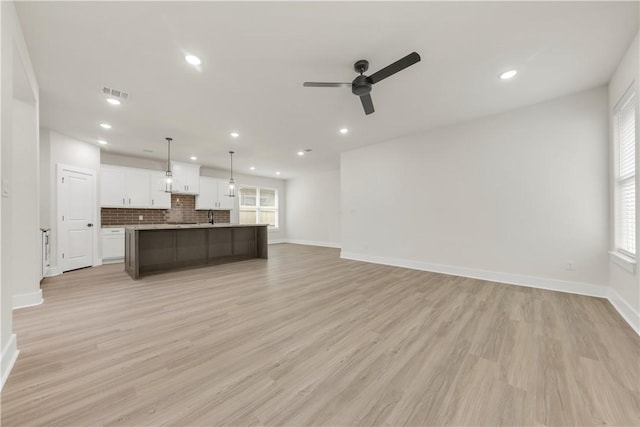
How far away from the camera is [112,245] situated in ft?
18.4

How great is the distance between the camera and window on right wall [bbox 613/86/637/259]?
255 centimetres

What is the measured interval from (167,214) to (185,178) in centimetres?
117

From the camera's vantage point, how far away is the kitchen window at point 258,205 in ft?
29.1

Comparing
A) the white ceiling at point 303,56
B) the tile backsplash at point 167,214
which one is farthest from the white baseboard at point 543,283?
the tile backsplash at point 167,214

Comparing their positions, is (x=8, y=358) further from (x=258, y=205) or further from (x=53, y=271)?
(x=258, y=205)

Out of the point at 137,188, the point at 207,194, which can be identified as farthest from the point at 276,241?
the point at 137,188

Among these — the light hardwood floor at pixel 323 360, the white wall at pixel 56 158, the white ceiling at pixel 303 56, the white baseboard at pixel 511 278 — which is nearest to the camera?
the light hardwood floor at pixel 323 360

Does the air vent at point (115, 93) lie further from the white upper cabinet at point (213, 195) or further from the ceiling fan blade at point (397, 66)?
the white upper cabinet at point (213, 195)

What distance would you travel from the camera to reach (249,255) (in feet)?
19.8

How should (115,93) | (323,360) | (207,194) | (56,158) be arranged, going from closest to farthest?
(323,360), (115,93), (56,158), (207,194)

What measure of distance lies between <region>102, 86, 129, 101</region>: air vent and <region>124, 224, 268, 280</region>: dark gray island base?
211 centimetres

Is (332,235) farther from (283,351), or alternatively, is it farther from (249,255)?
(283,351)

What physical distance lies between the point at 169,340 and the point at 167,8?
278 cm

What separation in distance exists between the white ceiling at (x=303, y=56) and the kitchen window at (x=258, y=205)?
15.7ft
